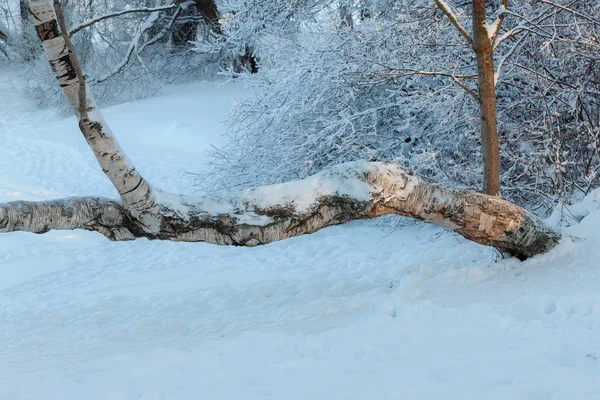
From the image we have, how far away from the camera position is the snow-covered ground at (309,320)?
10.0 ft

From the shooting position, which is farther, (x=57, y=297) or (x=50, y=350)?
(x=57, y=297)

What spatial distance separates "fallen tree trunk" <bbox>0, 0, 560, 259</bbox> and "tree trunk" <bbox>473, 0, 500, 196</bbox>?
18.6 inches

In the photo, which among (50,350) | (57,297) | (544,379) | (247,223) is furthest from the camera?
(57,297)

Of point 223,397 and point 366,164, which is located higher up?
point 366,164

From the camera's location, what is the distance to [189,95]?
55.9 feet

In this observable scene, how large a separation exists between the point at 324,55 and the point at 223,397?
19.1 feet

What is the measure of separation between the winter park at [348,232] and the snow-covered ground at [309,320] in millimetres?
22

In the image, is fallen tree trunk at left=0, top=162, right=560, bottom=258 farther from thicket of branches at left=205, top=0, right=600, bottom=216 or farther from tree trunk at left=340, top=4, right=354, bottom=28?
tree trunk at left=340, top=4, right=354, bottom=28

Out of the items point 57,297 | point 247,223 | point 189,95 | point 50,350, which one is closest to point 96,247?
point 57,297

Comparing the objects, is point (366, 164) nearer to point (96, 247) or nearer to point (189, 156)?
point (96, 247)

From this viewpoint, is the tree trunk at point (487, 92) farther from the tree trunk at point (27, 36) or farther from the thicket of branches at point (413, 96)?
the tree trunk at point (27, 36)

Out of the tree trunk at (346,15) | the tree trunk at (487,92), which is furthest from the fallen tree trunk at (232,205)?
the tree trunk at (346,15)

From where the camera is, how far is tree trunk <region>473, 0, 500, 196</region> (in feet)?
15.3

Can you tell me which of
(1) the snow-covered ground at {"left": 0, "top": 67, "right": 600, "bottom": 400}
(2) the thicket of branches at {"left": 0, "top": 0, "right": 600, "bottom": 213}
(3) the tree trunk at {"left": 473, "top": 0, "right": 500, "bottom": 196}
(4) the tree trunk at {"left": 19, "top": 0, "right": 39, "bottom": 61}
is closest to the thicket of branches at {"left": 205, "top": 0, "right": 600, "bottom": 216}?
(2) the thicket of branches at {"left": 0, "top": 0, "right": 600, "bottom": 213}
